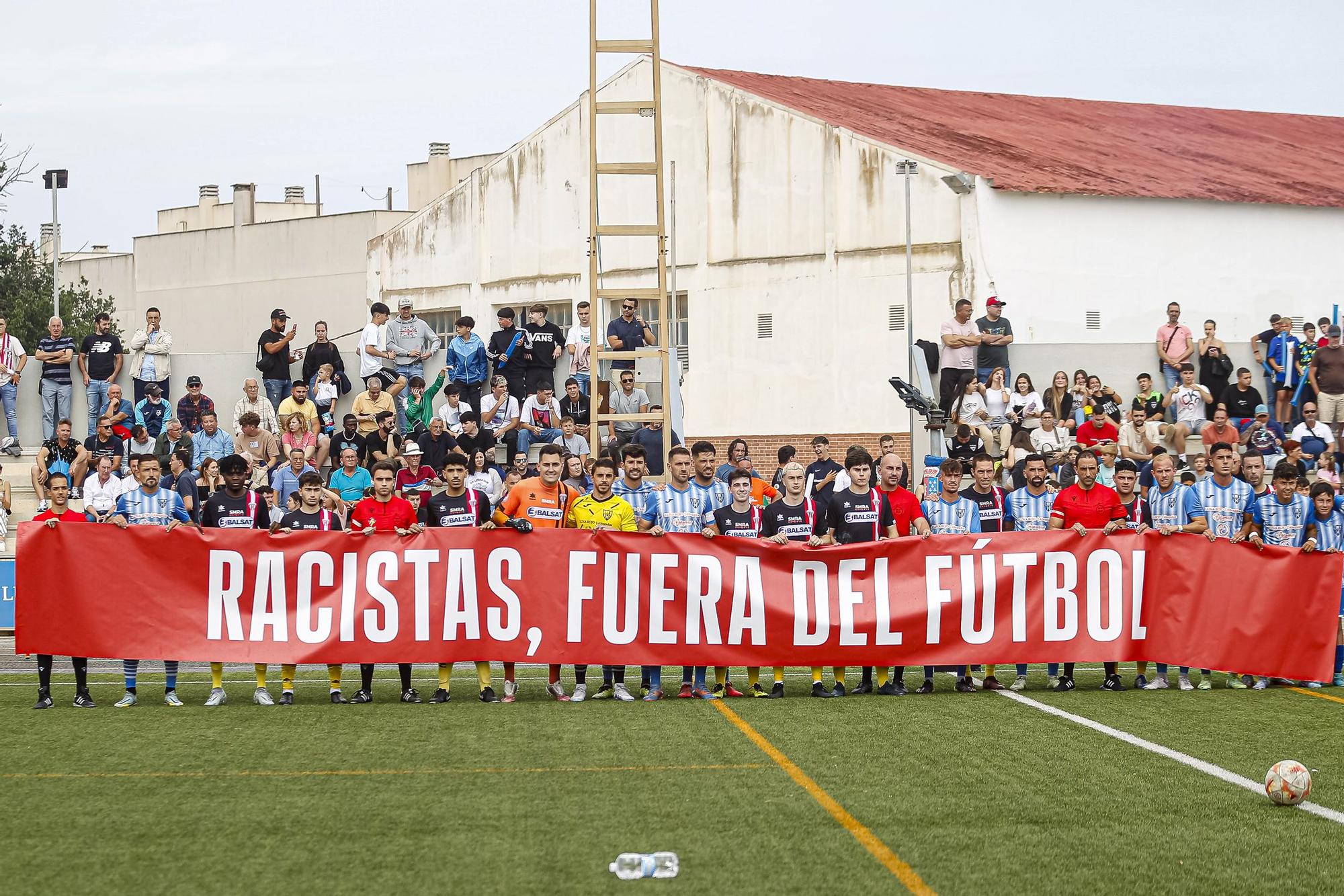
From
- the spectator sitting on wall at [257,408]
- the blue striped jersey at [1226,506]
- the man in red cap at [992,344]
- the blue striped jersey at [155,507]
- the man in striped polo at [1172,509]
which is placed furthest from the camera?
the man in red cap at [992,344]

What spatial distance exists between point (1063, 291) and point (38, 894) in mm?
25568

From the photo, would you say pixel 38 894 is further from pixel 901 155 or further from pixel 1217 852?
pixel 901 155

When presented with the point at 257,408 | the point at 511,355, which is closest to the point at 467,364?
the point at 511,355

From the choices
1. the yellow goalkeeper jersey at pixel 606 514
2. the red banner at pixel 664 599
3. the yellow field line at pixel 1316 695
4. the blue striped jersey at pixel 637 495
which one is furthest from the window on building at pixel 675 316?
the yellow field line at pixel 1316 695

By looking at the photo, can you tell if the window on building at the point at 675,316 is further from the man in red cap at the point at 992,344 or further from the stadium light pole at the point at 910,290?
the man in red cap at the point at 992,344

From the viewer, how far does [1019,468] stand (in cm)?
1922

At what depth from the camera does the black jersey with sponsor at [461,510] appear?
1345 centimetres

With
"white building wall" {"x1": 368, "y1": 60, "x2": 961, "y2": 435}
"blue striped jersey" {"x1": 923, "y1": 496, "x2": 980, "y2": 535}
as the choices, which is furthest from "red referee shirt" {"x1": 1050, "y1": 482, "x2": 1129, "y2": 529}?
"white building wall" {"x1": 368, "y1": 60, "x2": 961, "y2": 435}

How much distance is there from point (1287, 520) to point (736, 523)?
15.3ft

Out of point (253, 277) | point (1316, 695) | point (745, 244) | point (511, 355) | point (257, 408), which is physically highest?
point (253, 277)

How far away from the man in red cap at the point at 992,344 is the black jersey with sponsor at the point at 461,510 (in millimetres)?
11262

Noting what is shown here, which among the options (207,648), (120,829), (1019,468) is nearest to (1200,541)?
(1019,468)

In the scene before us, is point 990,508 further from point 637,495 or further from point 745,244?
point 745,244

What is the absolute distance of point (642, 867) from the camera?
7.23m
